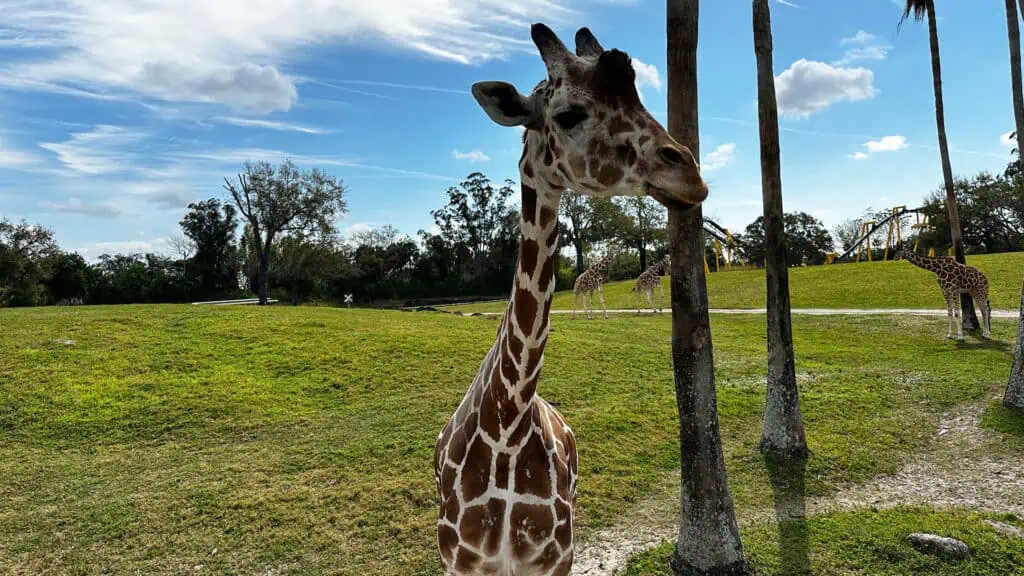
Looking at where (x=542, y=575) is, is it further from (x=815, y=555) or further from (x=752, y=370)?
(x=752, y=370)

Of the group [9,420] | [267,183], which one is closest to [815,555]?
[9,420]

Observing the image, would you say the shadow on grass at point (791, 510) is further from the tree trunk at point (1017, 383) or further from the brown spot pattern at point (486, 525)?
the tree trunk at point (1017, 383)

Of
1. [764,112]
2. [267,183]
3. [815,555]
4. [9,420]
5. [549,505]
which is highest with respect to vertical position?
[267,183]

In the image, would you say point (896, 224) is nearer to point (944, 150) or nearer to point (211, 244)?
point (944, 150)

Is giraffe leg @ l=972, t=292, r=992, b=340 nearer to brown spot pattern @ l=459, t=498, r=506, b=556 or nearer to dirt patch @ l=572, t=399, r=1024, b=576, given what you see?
dirt patch @ l=572, t=399, r=1024, b=576

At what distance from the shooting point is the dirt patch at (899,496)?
6039 mm

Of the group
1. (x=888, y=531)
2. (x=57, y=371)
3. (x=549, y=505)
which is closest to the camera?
(x=549, y=505)

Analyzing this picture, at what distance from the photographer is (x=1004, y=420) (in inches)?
368

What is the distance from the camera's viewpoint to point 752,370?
44.5ft

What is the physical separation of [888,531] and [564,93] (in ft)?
20.8

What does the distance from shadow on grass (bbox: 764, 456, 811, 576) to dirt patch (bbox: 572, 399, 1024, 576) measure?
15 centimetres

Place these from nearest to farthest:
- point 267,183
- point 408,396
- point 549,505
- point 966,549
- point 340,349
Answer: point 549,505
point 966,549
point 408,396
point 340,349
point 267,183

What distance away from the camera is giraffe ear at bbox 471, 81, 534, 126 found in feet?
8.32

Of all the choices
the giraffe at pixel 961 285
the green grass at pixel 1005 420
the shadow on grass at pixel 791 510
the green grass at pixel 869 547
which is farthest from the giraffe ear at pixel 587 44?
Result: the giraffe at pixel 961 285
